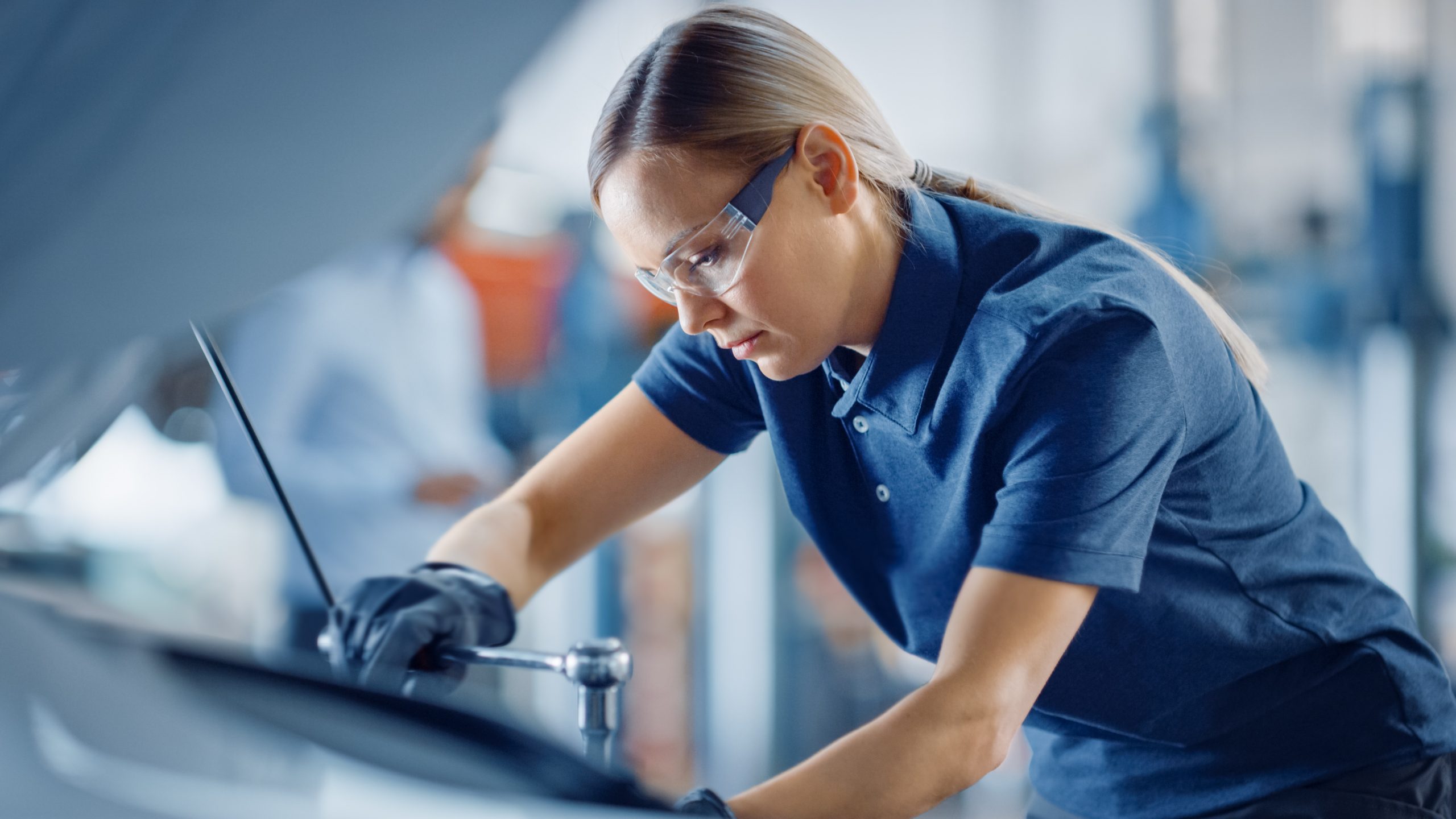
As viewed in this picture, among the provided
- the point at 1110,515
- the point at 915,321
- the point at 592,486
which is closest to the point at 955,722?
the point at 1110,515

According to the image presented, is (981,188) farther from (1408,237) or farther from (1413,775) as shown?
(1408,237)

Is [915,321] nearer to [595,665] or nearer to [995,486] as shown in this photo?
[995,486]

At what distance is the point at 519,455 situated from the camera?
3736mm

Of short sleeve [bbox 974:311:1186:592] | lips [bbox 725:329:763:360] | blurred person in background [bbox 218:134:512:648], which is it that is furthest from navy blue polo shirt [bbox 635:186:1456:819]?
blurred person in background [bbox 218:134:512:648]

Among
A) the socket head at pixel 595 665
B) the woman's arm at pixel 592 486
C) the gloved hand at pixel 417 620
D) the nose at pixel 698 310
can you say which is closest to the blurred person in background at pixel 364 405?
the woman's arm at pixel 592 486

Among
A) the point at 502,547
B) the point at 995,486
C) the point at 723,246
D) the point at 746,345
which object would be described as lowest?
the point at 502,547

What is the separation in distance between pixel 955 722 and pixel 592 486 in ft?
2.01

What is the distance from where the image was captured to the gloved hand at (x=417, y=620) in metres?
1.01

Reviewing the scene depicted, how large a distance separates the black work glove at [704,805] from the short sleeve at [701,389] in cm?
61

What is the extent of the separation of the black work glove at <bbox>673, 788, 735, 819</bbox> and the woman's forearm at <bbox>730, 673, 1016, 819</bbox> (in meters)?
0.06

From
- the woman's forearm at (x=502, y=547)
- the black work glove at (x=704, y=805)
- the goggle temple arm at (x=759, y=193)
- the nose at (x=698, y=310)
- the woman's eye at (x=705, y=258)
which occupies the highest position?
the goggle temple arm at (x=759, y=193)

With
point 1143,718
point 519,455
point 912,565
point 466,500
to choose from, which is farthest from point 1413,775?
point 519,455

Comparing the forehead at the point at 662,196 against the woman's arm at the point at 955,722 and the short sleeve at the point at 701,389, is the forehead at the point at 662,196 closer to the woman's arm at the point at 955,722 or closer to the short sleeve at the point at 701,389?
the short sleeve at the point at 701,389

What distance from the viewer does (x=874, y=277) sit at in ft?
3.66
